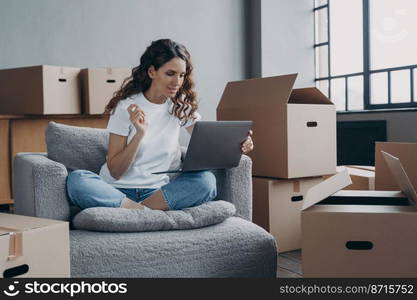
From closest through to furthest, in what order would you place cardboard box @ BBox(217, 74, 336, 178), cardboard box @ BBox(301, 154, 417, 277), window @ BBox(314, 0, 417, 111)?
1. cardboard box @ BBox(301, 154, 417, 277)
2. cardboard box @ BBox(217, 74, 336, 178)
3. window @ BBox(314, 0, 417, 111)

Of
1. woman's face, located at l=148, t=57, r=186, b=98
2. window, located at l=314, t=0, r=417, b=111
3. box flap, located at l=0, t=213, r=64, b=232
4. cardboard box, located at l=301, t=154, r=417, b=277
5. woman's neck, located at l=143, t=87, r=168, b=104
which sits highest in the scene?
window, located at l=314, t=0, r=417, b=111

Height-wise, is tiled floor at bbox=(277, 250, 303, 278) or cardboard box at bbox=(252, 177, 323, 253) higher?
cardboard box at bbox=(252, 177, 323, 253)

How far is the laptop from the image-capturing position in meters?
1.60

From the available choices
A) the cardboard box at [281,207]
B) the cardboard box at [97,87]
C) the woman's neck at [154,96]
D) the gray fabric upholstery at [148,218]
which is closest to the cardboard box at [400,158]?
the cardboard box at [281,207]

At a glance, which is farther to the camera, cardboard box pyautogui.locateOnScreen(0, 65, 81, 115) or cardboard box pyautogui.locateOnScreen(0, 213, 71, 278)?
cardboard box pyautogui.locateOnScreen(0, 65, 81, 115)

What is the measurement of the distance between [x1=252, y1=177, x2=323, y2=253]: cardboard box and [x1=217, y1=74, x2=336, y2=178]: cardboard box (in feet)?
0.20

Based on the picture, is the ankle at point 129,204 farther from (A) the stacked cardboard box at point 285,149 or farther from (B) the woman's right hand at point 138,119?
(A) the stacked cardboard box at point 285,149

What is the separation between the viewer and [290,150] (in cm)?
222

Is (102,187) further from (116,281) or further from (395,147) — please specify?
(395,147)

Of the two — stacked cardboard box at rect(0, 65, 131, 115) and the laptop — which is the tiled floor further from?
stacked cardboard box at rect(0, 65, 131, 115)

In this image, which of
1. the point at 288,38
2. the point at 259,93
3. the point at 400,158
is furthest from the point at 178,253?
the point at 288,38

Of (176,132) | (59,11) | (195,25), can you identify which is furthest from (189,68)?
(195,25)

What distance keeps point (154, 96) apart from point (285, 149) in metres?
0.64

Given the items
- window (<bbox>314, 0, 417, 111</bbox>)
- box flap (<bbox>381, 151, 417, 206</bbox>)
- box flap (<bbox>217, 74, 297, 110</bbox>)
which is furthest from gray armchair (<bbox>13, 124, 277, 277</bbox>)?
window (<bbox>314, 0, 417, 111</bbox>)
